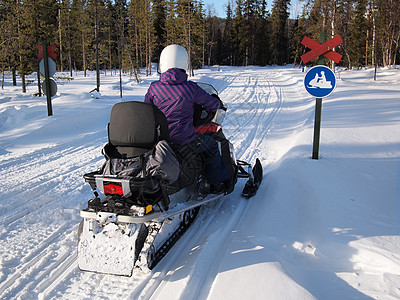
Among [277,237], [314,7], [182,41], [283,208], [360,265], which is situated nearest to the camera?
[360,265]

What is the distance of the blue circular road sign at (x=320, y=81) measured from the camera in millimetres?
4897

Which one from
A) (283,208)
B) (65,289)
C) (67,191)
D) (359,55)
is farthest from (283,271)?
(359,55)

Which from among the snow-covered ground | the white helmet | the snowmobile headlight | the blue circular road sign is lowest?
the snow-covered ground

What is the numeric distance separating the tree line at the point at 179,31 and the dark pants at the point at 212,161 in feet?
56.1

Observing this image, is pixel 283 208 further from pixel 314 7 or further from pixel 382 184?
Answer: pixel 314 7

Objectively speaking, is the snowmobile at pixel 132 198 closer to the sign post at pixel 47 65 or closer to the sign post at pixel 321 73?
the sign post at pixel 321 73

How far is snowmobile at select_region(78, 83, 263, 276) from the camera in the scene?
8.52 ft

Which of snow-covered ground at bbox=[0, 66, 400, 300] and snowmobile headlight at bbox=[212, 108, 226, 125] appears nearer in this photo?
snow-covered ground at bbox=[0, 66, 400, 300]

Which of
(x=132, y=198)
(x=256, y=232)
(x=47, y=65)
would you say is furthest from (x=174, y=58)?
(x=47, y=65)

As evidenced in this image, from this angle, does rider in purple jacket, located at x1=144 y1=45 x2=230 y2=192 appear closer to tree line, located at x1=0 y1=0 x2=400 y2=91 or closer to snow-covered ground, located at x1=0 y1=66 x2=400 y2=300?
snow-covered ground, located at x1=0 y1=66 x2=400 y2=300

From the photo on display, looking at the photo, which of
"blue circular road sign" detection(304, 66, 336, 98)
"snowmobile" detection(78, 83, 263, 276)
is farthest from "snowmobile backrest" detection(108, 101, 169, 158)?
"blue circular road sign" detection(304, 66, 336, 98)

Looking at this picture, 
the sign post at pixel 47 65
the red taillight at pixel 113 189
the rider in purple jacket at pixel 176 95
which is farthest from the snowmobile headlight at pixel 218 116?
the sign post at pixel 47 65

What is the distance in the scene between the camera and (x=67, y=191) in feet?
15.0

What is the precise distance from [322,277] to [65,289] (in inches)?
85.0
